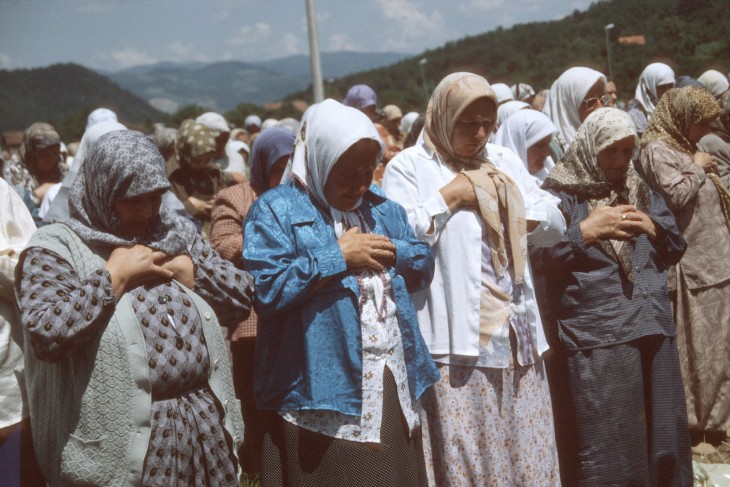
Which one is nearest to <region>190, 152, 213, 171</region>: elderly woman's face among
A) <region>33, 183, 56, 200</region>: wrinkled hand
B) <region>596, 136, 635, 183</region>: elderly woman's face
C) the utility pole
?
<region>33, 183, 56, 200</region>: wrinkled hand

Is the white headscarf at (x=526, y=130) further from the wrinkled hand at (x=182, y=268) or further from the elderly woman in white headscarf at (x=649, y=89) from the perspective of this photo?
the elderly woman in white headscarf at (x=649, y=89)

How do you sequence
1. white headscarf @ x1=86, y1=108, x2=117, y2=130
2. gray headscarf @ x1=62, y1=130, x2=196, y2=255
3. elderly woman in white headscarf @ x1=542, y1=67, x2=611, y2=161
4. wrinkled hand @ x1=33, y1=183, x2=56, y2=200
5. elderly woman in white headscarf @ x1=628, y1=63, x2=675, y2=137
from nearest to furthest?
1. gray headscarf @ x1=62, y1=130, x2=196, y2=255
2. elderly woman in white headscarf @ x1=542, y1=67, x2=611, y2=161
3. wrinkled hand @ x1=33, y1=183, x2=56, y2=200
4. white headscarf @ x1=86, y1=108, x2=117, y2=130
5. elderly woman in white headscarf @ x1=628, y1=63, x2=675, y2=137

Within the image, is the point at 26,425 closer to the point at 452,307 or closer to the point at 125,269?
the point at 125,269

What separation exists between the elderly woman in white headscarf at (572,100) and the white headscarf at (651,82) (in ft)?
6.36

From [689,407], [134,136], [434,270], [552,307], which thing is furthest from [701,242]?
[134,136]

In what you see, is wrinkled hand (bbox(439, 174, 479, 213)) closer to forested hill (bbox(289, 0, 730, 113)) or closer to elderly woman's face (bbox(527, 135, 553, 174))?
elderly woman's face (bbox(527, 135, 553, 174))

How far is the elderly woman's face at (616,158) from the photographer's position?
3439 mm

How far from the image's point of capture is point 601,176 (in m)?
3.52

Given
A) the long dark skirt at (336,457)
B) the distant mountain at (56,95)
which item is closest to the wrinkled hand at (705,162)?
the long dark skirt at (336,457)

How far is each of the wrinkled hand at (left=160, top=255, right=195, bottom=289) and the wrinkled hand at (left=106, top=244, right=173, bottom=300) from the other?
1.4 inches

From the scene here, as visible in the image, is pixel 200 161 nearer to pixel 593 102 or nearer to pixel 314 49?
pixel 593 102

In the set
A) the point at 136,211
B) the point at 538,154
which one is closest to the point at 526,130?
the point at 538,154

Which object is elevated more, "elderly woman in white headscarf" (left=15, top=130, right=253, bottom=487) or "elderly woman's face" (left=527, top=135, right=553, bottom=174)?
"elderly woman's face" (left=527, top=135, right=553, bottom=174)

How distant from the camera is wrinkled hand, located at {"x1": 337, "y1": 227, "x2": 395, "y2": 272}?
2.50 meters
